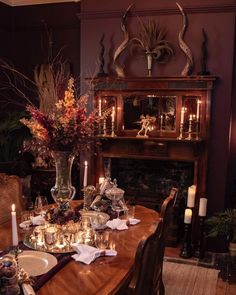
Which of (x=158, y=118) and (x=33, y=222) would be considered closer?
(x=33, y=222)

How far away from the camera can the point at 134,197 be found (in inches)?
174

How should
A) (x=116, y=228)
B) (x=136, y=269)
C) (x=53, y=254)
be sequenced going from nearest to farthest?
(x=136, y=269)
(x=53, y=254)
(x=116, y=228)

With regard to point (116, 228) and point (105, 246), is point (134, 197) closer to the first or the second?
point (116, 228)

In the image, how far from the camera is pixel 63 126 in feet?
7.20

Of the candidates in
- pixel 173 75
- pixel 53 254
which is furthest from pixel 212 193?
pixel 53 254

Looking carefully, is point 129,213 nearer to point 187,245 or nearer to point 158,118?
point 187,245

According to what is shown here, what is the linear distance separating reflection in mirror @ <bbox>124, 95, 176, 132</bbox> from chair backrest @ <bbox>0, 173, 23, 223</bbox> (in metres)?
1.82

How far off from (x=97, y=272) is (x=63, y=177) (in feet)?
2.41

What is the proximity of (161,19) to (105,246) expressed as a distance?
9.61ft

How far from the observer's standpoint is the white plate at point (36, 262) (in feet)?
5.74

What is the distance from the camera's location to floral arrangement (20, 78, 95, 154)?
2.20 m

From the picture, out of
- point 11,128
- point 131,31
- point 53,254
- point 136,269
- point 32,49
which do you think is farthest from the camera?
point 32,49

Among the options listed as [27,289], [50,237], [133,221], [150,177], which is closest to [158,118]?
[150,177]

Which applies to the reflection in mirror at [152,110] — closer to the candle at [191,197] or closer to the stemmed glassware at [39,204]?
the candle at [191,197]
